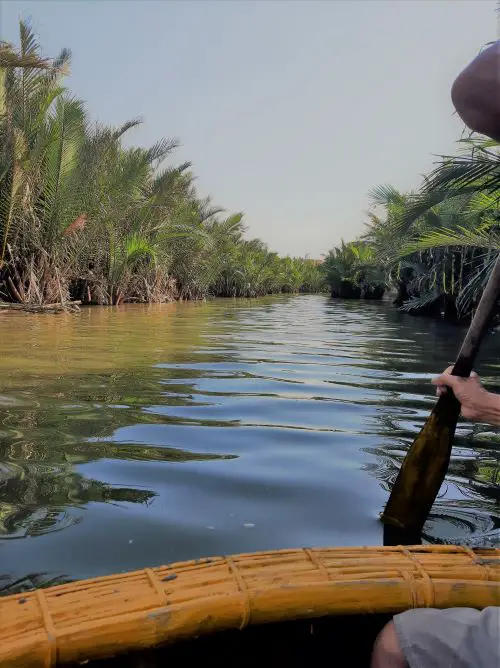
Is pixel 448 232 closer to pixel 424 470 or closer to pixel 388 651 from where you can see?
pixel 424 470

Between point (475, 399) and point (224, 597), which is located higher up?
point (475, 399)

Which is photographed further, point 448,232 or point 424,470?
point 448,232

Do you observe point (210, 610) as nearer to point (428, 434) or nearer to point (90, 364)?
point (428, 434)

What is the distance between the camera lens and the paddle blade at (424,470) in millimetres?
2191

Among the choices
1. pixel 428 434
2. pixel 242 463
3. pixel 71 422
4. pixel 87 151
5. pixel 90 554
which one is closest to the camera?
pixel 90 554

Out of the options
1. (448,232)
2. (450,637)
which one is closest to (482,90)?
(450,637)

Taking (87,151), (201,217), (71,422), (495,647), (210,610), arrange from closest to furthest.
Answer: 1. (495,647)
2. (210,610)
3. (71,422)
4. (87,151)
5. (201,217)

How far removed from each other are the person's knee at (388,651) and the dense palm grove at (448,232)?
6.66 m

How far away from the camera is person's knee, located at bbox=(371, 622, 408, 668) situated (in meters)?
1.17

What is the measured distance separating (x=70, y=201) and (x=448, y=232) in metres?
7.68

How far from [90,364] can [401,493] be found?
4051 mm

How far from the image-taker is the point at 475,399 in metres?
1.73

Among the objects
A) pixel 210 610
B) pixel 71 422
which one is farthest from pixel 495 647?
pixel 71 422

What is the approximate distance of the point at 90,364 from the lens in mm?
5867
